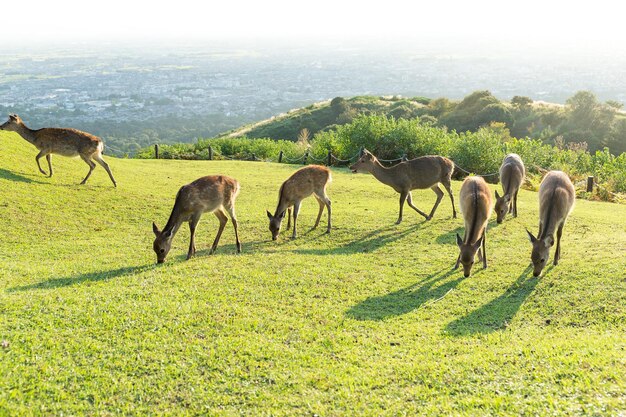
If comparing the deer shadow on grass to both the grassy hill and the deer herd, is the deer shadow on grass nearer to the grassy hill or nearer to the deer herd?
the deer herd

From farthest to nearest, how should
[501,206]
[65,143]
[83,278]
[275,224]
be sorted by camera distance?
[65,143] < [501,206] < [275,224] < [83,278]

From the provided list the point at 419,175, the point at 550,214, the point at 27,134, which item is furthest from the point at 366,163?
the point at 27,134

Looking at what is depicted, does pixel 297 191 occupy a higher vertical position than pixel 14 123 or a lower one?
lower

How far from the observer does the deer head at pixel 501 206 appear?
12797 millimetres

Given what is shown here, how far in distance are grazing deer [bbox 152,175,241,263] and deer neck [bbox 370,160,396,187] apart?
5094 mm

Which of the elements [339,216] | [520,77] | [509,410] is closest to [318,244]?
[339,216]

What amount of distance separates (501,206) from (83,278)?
985cm

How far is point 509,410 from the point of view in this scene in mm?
4965

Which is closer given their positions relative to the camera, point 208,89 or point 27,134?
point 27,134

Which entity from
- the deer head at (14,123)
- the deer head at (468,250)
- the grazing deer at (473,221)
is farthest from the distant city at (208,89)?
the deer head at (468,250)

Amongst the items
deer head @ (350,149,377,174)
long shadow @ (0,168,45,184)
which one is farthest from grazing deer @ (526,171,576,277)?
long shadow @ (0,168,45,184)

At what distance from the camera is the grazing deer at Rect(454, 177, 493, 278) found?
9000 mm

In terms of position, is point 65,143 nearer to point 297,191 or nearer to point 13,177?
point 13,177

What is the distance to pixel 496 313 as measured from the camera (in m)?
7.96
